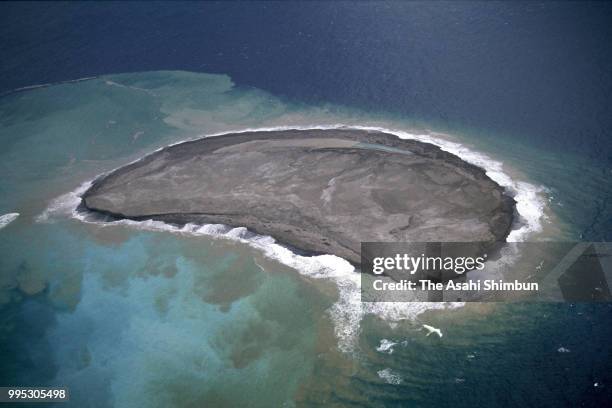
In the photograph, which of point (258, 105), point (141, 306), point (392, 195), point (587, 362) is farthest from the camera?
point (258, 105)

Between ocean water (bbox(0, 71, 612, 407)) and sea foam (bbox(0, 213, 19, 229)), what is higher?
A: sea foam (bbox(0, 213, 19, 229))

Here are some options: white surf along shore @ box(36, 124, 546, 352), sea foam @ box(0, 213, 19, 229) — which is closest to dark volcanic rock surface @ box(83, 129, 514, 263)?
white surf along shore @ box(36, 124, 546, 352)

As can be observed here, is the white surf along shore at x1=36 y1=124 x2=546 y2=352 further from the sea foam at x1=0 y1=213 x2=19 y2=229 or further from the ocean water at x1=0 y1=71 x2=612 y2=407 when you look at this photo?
the sea foam at x1=0 y1=213 x2=19 y2=229

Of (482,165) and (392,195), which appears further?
(482,165)

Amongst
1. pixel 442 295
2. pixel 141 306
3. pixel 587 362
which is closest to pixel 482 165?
pixel 442 295

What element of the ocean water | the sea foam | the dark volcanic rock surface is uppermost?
the dark volcanic rock surface

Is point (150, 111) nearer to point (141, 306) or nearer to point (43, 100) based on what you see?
point (43, 100)
